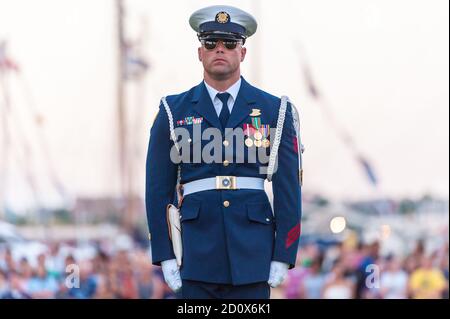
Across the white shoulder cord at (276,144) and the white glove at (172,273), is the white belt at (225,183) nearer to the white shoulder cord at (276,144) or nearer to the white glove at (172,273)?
the white shoulder cord at (276,144)

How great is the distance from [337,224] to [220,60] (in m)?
7.48

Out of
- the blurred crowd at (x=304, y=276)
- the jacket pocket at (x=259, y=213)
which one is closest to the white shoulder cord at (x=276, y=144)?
the jacket pocket at (x=259, y=213)

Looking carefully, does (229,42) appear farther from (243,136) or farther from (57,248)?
(57,248)

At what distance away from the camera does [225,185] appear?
21.0ft

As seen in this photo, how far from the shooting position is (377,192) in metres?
14.7

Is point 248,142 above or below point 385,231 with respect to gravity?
above

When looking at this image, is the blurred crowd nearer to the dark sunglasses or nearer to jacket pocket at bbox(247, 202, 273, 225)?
jacket pocket at bbox(247, 202, 273, 225)

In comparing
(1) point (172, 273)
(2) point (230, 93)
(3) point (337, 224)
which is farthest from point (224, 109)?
(3) point (337, 224)

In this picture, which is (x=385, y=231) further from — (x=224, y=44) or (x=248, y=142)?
(x=224, y=44)

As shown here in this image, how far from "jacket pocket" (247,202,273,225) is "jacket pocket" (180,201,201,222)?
24 cm

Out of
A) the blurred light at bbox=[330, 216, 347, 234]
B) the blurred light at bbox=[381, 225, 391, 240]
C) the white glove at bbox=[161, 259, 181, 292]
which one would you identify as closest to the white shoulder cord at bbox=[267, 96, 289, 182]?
the white glove at bbox=[161, 259, 181, 292]

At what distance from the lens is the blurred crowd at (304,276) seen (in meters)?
11.7

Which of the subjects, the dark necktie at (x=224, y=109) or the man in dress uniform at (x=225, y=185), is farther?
the dark necktie at (x=224, y=109)
